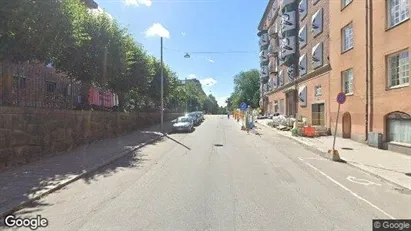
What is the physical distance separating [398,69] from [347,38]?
288 inches

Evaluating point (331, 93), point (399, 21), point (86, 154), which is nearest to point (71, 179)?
point (86, 154)

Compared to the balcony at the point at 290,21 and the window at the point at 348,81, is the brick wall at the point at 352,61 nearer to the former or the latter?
the window at the point at 348,81

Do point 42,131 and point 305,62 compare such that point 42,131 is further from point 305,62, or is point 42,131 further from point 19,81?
point 305,62

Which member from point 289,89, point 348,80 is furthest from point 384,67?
point 289,89

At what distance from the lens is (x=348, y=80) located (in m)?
25.5

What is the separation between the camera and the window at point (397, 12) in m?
17.9

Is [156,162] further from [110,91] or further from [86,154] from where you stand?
[110,91]

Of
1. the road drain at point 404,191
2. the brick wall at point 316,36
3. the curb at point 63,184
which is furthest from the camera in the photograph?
the brick wall at point 316,36

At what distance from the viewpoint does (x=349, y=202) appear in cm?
813

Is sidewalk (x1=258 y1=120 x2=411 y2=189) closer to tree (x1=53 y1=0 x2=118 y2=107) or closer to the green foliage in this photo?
tree (x1=53 y1=0 x2=118 y2=107)

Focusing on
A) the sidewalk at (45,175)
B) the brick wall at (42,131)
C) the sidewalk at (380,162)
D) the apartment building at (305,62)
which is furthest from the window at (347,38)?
the brick wall at (42,131)

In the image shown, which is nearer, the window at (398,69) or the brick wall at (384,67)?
the brick wall at (384,67)

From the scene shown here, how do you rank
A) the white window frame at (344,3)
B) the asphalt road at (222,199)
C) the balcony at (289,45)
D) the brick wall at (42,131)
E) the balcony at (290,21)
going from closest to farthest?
the asphalt road at (222,199) < the brick wall at (42,131) < the white window frame at (344,3) < the balcony at (290,21) < the balcony at (289,45)

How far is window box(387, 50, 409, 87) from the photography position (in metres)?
18.0
